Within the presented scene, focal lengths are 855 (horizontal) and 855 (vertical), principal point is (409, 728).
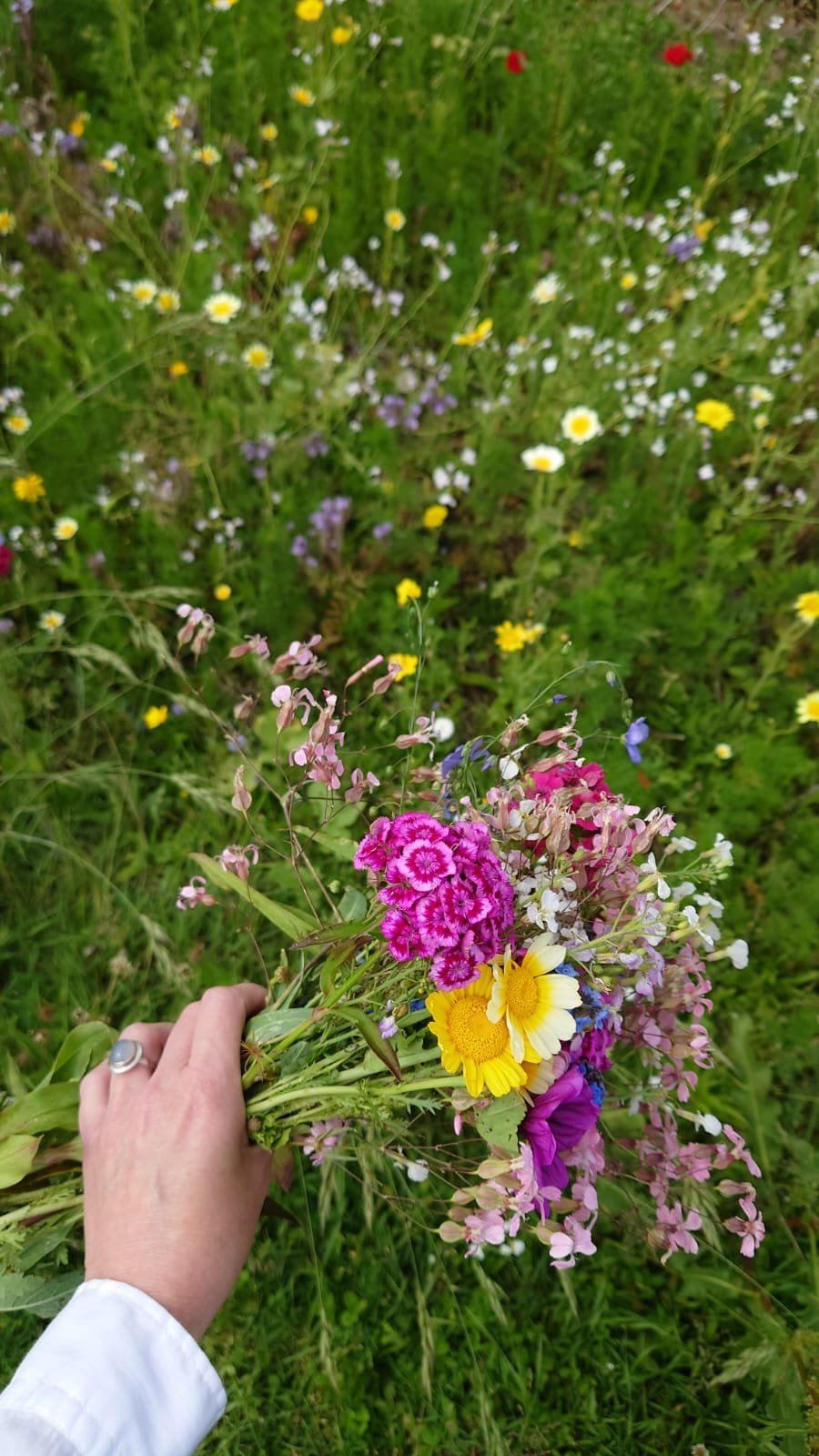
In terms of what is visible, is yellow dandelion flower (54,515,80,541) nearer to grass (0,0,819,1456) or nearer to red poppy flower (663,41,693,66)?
grass (0,0,819,1456)

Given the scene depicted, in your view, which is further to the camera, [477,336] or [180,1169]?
[477,336]

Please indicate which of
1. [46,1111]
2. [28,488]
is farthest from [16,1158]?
[28,488]

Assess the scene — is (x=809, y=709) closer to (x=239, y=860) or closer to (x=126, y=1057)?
(x=239, y=860)

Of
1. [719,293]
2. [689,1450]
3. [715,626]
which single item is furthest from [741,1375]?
[719,293]

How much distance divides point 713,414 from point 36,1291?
240 cm

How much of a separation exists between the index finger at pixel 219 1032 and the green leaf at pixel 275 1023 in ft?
0.07

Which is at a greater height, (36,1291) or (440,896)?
(440,896)

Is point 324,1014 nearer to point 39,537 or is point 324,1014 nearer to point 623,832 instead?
point 623,832

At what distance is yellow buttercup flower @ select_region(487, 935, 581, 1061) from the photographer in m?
0.73

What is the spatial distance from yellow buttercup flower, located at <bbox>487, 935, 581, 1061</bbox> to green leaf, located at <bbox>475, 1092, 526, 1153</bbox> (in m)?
0.06

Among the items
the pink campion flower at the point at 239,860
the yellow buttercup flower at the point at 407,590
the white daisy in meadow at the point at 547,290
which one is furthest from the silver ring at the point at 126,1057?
the white daisy in meadow at the point at 547,290

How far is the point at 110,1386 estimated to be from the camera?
80 cm

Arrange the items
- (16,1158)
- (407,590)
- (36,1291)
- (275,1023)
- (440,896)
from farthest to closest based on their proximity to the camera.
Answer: (407,590), (36,1291), (16,1158), (275,1023), (440,896)

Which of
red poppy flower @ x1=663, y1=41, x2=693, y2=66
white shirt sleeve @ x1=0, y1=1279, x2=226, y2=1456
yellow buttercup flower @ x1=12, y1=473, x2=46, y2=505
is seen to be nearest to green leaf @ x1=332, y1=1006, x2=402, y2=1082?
white shirt sleeve @ x1=0, y1=1279, x2=226, y2=1456
